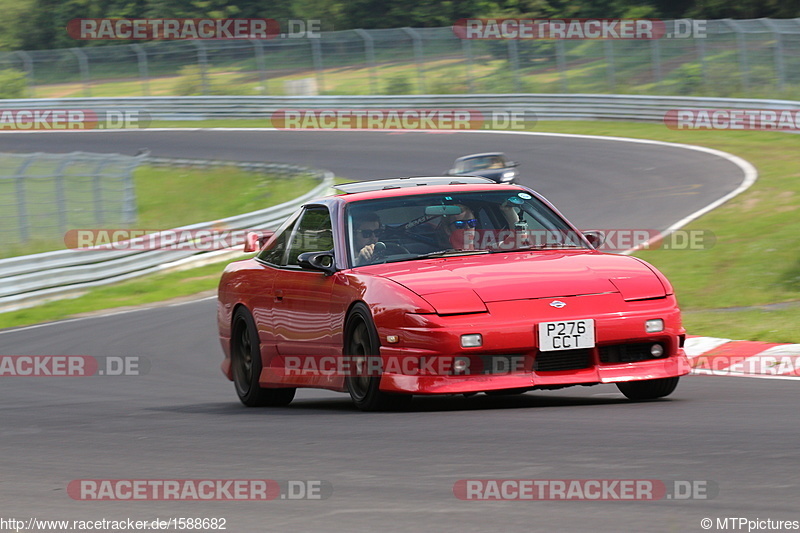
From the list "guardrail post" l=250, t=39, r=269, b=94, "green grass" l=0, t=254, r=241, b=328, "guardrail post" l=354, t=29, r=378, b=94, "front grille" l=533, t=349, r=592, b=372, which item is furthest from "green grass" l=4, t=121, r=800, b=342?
"guardrail post" l=250, t=39, r=269, b=94

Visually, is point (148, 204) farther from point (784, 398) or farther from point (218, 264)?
point (784, 398)

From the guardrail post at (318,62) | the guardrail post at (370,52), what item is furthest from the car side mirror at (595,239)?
the guardrail post at (318,62)

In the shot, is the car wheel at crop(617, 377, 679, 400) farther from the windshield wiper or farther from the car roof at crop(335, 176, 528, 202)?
the car roof at crop(335, 176, 528, 202)

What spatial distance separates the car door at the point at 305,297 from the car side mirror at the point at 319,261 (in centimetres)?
6

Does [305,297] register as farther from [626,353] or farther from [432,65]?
[432,65]

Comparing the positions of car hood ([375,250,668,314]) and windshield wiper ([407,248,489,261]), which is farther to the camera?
windshield wiper ([407,248,489,261])

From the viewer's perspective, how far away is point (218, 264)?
2203 cm

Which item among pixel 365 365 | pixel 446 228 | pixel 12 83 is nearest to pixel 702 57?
pixel 12 83

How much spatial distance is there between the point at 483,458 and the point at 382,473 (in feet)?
1.51

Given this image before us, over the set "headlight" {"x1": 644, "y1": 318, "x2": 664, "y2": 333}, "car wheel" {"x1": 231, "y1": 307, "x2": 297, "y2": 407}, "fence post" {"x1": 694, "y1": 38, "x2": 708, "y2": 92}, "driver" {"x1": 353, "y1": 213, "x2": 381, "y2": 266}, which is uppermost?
"driver" {"x1": 353, "y1": 213, "x2": 381, "y2": 266}

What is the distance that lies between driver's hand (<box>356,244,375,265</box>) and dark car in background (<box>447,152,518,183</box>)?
1817 centimetres

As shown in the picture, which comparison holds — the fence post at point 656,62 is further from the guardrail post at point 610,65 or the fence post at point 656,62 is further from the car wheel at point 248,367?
the car wheel at point 248,367

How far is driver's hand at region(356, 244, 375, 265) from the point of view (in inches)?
321

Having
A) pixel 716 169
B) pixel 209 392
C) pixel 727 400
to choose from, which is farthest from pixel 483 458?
pixel 716 169
